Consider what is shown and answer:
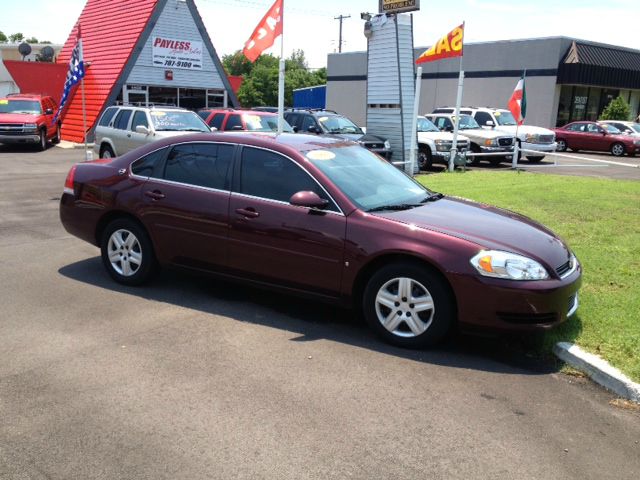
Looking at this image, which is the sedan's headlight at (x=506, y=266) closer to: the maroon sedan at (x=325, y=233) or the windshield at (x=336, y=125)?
the maroon sedan at (x=325, y=233)

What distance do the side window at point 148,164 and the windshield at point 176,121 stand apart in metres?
8.08

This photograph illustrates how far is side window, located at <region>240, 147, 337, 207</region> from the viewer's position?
17.0 ft

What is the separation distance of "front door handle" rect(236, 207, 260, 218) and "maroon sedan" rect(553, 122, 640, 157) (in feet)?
78.6

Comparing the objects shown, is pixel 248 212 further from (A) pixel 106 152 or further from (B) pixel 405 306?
(A) pixel 106 152

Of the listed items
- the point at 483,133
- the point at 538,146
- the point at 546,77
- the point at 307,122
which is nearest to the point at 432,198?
the point at 307,122

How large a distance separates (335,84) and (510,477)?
43.9 meters

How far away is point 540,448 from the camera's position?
337cm

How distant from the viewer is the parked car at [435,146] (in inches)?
701

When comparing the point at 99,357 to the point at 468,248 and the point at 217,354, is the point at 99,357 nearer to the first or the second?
the point at 217,354

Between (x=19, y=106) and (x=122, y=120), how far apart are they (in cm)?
999

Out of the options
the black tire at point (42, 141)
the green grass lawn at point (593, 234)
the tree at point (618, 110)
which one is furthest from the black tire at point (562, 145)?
the black tire at point (42, 141)

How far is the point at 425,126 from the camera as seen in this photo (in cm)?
1933

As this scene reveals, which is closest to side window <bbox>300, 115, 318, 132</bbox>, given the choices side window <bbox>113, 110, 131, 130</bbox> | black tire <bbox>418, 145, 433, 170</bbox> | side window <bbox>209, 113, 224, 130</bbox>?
side window <bbox>209, 113, 224, 130</bbox>

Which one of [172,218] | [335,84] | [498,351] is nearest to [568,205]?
[498,351]
